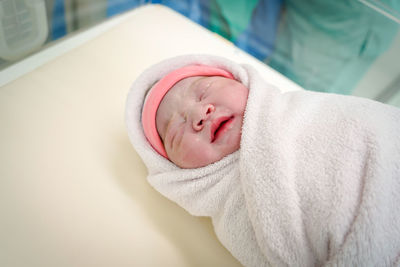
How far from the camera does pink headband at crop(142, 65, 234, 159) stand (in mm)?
717

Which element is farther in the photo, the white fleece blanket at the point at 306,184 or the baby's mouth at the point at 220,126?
the baby's mouth at the point at 220,126

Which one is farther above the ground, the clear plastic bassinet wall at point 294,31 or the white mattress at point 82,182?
the clear plastic bassinet wall at point 294,31

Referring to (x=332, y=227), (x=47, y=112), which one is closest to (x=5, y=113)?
(x=47, y=112)

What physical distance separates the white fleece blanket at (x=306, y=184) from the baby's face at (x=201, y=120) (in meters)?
0.03

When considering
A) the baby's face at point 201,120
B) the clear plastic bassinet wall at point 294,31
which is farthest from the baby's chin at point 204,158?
the clear plastic bassinet wall at point 294,31

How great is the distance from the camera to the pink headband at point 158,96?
0.72m

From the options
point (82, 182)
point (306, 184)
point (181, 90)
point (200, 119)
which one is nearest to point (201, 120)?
point (200, 119)

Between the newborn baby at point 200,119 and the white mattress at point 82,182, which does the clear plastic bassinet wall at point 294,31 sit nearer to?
the white mattress at point 82,182

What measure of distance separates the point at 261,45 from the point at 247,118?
0.86 meters

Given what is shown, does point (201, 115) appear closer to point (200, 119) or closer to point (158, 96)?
point (200, 119)

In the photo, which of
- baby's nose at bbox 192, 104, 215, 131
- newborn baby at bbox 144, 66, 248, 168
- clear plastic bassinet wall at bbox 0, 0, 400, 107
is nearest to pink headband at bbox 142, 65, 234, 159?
newborn baby at bbox 144, 66, 248, 168

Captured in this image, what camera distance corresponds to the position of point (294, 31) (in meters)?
1.28

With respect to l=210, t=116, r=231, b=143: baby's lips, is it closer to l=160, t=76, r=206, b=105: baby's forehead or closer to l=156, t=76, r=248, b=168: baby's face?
l=156, t=76, r=248, b=168: baby's face

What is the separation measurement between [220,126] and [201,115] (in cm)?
5
